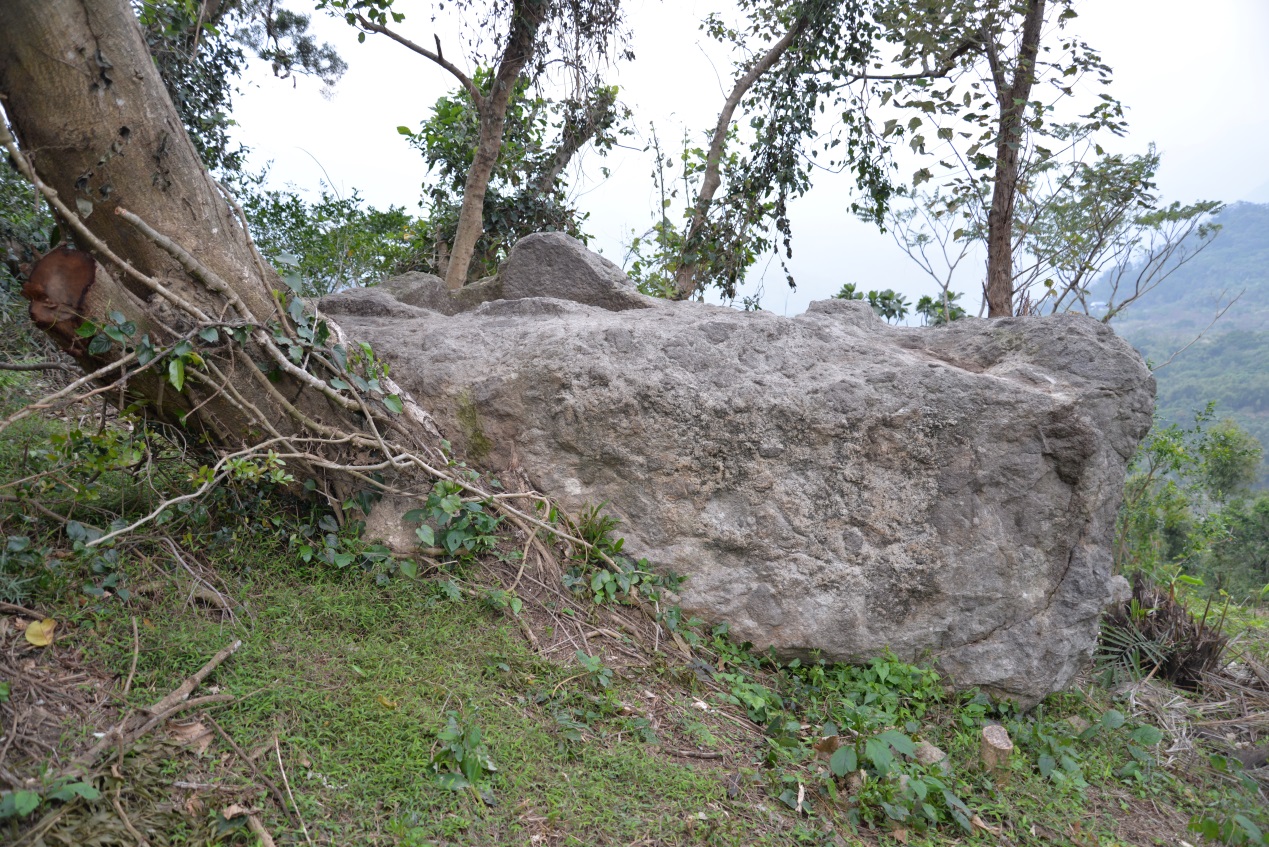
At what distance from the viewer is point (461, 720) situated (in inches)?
99.3

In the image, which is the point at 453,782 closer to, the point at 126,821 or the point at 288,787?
the point at 288,787

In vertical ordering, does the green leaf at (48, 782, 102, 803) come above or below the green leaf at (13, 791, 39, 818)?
below

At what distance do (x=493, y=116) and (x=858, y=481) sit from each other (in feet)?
14.7

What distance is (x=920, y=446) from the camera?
3.54m

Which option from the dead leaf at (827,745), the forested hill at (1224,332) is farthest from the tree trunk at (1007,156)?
the forested hill at (1224,332)

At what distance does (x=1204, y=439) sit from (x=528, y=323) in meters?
8.69

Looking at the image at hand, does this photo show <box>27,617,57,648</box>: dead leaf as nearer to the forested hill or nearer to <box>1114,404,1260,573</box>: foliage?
<box>1114,404,1260,573</box>: foliage

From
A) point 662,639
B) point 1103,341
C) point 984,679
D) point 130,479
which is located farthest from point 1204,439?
point 130,479

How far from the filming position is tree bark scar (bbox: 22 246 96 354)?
8.96ft

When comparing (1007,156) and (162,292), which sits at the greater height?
(1007,156)

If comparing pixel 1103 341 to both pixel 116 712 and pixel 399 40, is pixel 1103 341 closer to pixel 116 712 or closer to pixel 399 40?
pixel 116 712

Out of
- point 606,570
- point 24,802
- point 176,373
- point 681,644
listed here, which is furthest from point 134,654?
point 681,644

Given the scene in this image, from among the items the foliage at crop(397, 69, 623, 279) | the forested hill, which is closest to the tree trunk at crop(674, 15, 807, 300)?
the foliage at crop(397, 69, 623, 279)

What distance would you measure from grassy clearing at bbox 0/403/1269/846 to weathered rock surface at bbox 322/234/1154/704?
0.22 m
